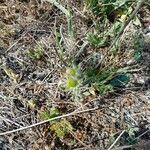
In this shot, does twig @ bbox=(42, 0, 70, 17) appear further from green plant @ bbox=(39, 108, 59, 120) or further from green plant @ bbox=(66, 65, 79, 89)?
green plant @ bbox=(39, 108, 59, 120)

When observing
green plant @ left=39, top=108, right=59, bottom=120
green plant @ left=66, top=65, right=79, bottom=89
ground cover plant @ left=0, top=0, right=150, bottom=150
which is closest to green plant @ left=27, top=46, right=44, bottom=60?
ground cover plant @ left=0, top=0, right=150, bottom=150

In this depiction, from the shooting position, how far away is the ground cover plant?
2.08 metres

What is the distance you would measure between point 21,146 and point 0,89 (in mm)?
343

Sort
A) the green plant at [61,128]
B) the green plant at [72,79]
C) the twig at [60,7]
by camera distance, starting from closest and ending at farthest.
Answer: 1. the green plant at [61,128]
2. the green plant at [72,79]
3. the twig at [60,7]

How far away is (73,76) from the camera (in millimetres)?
2217

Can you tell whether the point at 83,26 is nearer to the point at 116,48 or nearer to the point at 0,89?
the point at 116,48

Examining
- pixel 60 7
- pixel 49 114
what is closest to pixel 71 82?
pixel 49 114

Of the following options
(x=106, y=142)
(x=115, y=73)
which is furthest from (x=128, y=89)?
(x=106, y=142)

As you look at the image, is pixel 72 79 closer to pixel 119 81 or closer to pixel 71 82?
pixel 71 82

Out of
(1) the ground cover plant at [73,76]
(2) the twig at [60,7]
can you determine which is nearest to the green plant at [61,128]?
(1) the ground cover plant at [73,76]

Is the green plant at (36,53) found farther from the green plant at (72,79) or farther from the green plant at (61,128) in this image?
the green plant at (61,128)

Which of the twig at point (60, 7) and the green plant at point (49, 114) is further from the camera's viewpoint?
the twig at point (60, 7)

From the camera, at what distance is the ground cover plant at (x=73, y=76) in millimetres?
2082

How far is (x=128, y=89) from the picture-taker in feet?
7.53
